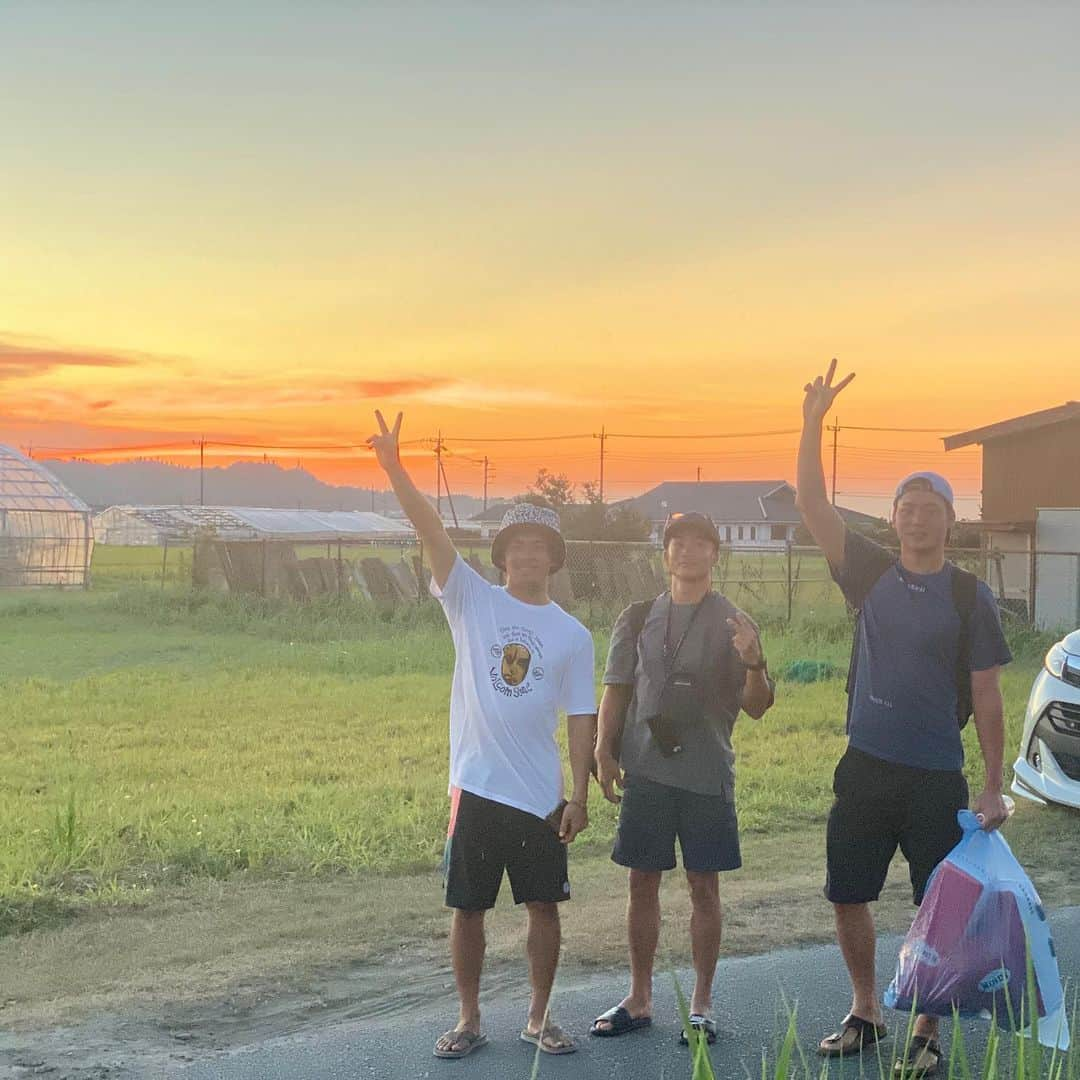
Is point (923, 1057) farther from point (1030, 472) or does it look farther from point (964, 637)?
point (1030, 472)

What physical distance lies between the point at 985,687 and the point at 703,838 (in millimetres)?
996

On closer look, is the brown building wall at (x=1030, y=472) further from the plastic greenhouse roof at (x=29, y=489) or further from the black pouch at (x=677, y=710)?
the plastic greenhouse roof at (x=29, y=489)

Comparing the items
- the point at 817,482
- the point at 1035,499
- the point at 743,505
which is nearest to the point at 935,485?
the point at 817,482

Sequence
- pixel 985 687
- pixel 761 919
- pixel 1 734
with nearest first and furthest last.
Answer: pixel 985 687
pixel 761 919
pixel 1 734

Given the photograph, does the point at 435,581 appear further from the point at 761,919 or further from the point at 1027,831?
the point at 1027,831

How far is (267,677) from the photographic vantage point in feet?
47.2

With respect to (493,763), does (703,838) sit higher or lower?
lower

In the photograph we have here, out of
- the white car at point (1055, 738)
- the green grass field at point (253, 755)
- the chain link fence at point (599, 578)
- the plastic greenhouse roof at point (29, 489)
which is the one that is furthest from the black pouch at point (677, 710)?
the plastic greenhouse roof at point (29, 489)

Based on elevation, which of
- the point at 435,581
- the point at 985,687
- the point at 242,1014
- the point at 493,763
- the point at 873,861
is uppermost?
the point at 435,581

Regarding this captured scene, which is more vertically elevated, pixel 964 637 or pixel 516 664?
pixel 964 637

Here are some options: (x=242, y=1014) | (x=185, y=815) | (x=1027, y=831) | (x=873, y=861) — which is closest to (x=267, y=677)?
(x=185, y=815)

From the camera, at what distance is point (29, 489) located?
1528 inches

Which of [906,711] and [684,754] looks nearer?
[906,711]

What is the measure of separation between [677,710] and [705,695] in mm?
A: 106
